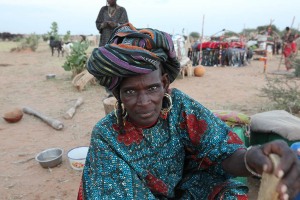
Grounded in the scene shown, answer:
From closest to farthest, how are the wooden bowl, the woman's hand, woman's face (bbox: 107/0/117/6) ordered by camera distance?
the woman's hand, the wooden bowl, woman's face (bbox: 107/0/117/6)

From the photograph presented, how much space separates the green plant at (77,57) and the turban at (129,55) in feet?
21.2

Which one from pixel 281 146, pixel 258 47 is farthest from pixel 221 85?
pixel 258 47

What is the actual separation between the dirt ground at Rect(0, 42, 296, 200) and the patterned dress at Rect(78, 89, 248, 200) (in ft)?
4.01

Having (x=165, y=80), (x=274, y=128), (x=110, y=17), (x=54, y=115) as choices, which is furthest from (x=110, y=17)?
(x=165, y=80)

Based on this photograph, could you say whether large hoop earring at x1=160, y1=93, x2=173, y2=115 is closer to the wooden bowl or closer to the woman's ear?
the woman's ear

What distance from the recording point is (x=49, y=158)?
3348 mm

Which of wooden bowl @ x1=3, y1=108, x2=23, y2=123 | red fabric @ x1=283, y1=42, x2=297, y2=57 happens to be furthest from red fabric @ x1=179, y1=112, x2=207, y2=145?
red fabric @ x1=283, y1=42, x2=297, y2=57

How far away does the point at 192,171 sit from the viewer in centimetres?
166

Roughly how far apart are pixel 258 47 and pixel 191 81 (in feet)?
36.7

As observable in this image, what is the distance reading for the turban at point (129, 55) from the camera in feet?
4.30

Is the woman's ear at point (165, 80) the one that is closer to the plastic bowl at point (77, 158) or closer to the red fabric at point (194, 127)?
the red fabric at point (194, 127)

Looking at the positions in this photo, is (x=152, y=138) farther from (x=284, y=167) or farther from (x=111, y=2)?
(x=111, y=2)

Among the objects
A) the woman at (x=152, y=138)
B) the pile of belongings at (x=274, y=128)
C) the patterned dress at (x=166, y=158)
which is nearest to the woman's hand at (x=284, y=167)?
the woman at (x=152, y=138)

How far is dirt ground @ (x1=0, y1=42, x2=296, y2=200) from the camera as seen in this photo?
291 cm
